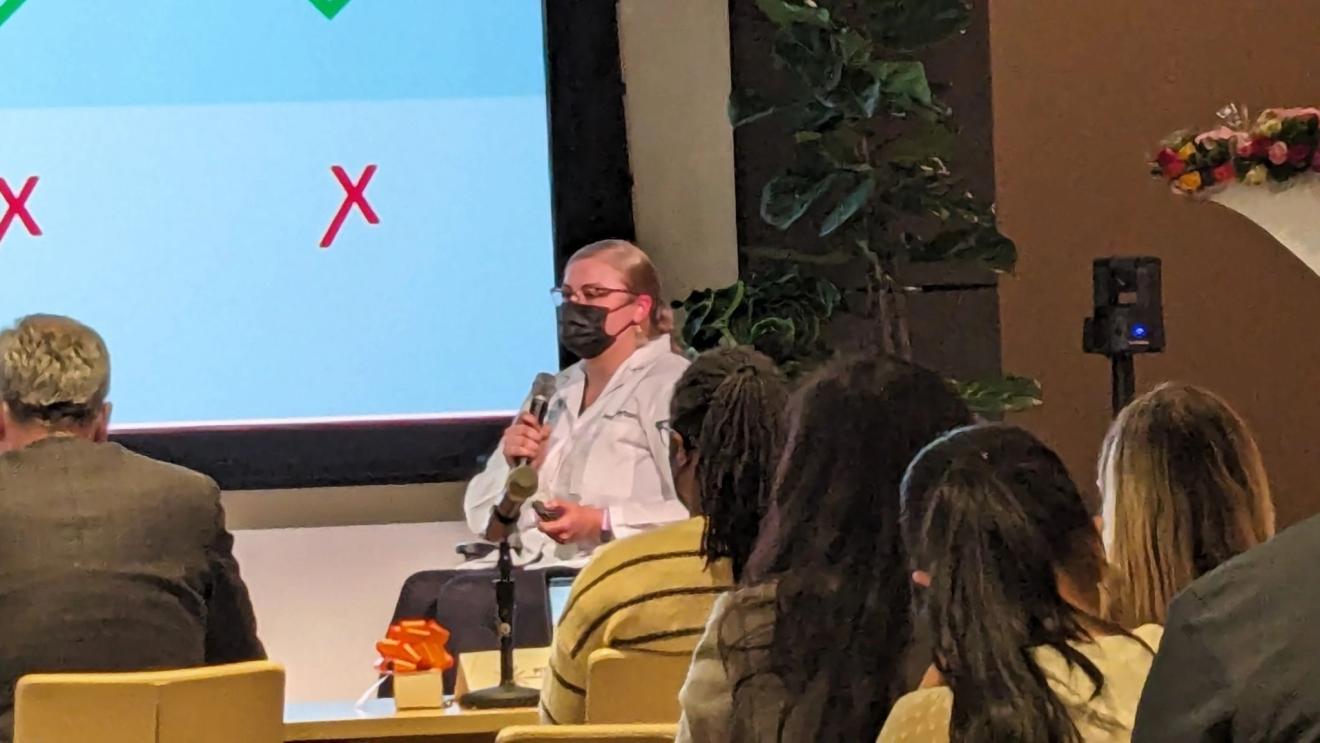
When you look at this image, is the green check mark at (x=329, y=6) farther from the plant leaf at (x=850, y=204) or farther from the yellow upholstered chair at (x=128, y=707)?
the yellow upholstered chair at (x=128, y=707)

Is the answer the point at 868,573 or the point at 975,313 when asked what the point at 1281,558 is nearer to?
the point at 868,573

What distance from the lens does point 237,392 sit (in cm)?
411

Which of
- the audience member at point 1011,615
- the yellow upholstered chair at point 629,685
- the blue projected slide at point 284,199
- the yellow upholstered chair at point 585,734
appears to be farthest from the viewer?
the blue projected slide at point 284,199

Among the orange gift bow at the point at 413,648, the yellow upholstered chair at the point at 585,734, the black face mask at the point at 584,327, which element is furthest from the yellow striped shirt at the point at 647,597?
the black face mask at the point at 584,327

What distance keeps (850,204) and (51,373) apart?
1.88 m

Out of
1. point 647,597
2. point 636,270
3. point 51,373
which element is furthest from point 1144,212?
point 51,373

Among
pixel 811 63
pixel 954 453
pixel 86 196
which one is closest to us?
pixel 954 453

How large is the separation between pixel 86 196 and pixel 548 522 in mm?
1633

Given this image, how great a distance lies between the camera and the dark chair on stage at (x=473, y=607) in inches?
109

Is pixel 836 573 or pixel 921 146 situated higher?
pixel 921 146

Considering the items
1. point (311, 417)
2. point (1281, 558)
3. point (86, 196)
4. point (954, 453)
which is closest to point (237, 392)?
point (311, 417)

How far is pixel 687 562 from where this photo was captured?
2.04 meters

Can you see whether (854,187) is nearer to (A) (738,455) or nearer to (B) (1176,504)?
(B) (1176,504)

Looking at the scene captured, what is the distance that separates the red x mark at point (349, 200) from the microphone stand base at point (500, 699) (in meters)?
2.06
